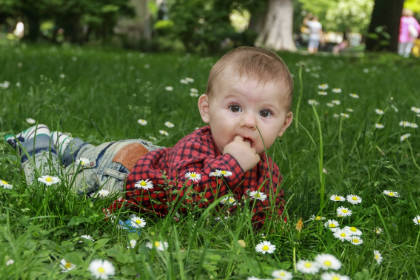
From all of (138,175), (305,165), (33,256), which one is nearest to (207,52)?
(305,165)

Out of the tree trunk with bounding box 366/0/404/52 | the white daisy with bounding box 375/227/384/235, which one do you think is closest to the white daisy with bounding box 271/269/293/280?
the white daisy with bounding box 375/227/384/235

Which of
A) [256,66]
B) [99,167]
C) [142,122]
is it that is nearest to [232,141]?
[256,66]

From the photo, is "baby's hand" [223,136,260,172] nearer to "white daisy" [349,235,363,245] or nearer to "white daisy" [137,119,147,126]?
"white daisy" [349,235,363,245]

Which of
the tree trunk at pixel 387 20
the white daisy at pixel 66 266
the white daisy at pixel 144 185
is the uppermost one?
the white daisy at pixel 144 185

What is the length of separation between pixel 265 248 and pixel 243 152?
1.78 feet

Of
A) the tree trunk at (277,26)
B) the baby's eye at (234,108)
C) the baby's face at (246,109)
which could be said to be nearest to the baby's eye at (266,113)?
the baby's face at (246,109)

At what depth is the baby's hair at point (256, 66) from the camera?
84.4 inches

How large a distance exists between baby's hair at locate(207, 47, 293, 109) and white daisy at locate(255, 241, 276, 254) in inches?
30.6

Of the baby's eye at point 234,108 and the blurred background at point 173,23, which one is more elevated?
the baby's eye at point 234,108

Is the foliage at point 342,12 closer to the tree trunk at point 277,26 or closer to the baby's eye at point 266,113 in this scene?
the tree trunk at point 277,26

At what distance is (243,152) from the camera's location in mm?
2109

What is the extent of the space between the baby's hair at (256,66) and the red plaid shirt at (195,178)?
0.30 m

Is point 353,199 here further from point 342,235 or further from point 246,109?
point 246,109

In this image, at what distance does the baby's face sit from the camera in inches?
84.0
